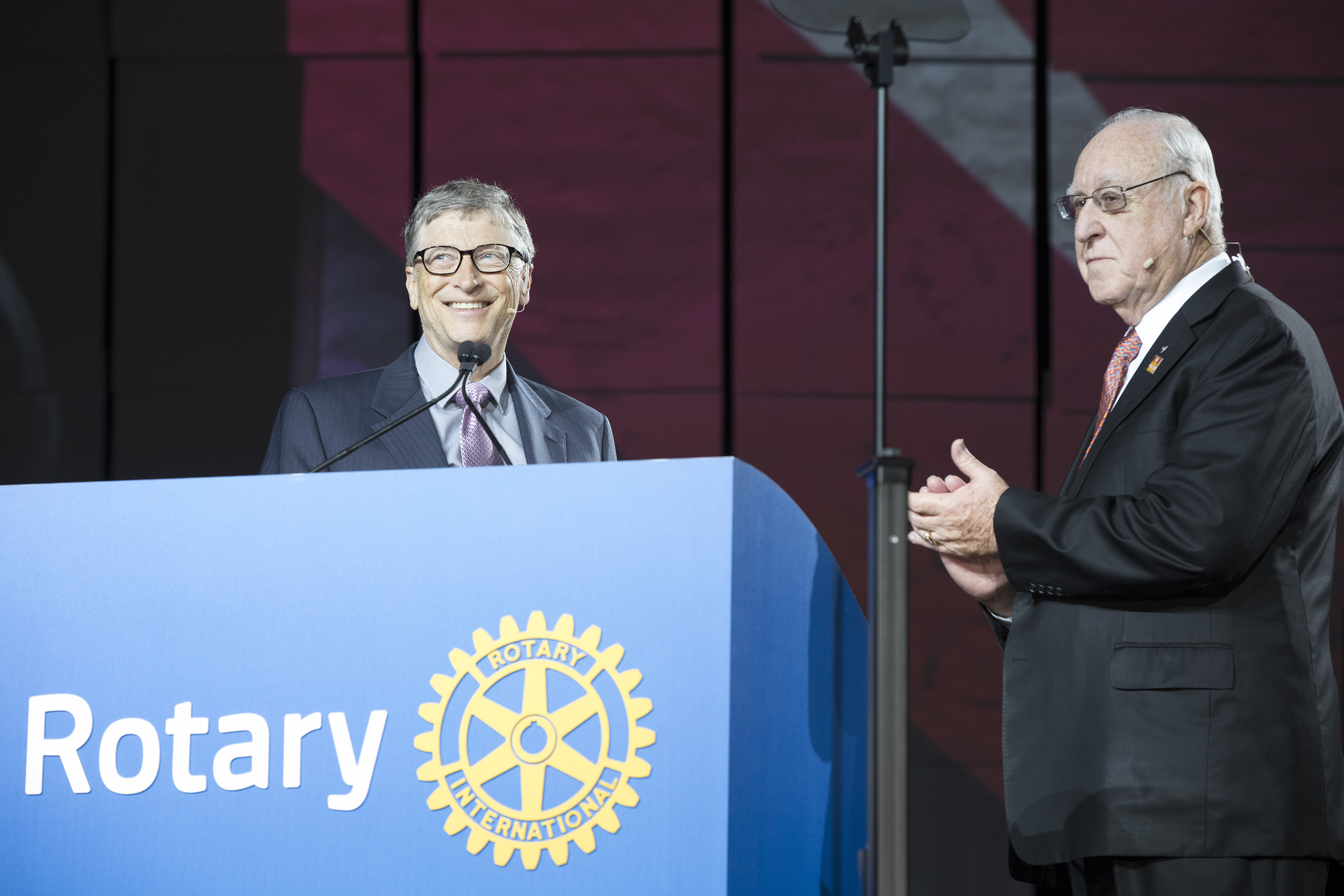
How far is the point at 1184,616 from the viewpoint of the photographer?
5.02 ft

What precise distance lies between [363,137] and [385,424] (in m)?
2.18

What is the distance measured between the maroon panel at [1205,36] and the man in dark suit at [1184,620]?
→ 8.23ft

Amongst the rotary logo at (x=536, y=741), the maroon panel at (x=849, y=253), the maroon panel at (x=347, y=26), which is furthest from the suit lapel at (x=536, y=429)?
the maroon panel at (x=347, y=26)

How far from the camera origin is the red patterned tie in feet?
5.66

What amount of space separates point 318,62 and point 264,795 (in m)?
3.15

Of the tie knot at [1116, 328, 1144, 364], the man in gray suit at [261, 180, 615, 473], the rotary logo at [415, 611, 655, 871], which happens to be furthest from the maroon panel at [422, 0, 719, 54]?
the rotary logo at [415, 611, 655, 871]

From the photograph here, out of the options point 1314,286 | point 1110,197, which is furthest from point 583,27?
point 1110,197

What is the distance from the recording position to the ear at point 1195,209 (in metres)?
1.76

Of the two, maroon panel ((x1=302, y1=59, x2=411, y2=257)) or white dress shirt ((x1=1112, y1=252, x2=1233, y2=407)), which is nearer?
white dress shirt ((x1=1112, y1=252, x2=1233, y2=407))

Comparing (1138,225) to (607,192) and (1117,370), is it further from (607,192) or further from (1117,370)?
(607,192)

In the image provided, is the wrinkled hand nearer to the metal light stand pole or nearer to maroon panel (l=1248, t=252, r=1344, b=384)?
the metal light stand pole

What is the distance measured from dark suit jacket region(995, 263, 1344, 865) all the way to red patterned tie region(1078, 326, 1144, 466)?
0.10m

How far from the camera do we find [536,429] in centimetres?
230

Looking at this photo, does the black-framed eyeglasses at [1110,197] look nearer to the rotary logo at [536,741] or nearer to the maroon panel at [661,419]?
the rotary logo at [536,741]
